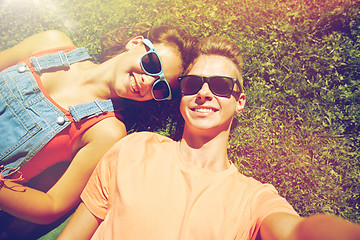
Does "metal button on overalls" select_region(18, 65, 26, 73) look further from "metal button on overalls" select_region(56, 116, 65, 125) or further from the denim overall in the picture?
"metal button on overalls" select_region(56, 116, 65, 125)

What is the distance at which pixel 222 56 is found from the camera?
2.80 metres

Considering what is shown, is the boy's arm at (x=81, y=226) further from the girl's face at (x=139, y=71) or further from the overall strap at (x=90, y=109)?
the girl's face at (x=139, y=71)

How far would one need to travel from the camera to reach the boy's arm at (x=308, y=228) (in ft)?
4.53

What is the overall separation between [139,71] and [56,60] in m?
1.08

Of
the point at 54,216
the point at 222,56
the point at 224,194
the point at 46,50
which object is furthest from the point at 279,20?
the point at 54,216

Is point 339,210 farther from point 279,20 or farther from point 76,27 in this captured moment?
point 76,27

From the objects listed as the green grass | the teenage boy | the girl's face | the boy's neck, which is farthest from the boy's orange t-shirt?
the green grass

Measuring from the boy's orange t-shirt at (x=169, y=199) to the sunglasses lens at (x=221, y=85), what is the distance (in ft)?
2.62

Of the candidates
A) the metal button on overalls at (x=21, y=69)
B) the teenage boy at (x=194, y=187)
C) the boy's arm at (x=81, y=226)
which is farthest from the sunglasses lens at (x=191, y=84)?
the metal button on overalls at (x=21, y=69)

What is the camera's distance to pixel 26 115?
2.66m

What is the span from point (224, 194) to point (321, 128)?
185 centimetres

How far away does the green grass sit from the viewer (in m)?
3.12

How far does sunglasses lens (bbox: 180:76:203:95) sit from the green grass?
1.01m

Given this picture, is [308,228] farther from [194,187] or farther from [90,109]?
[90,109]
